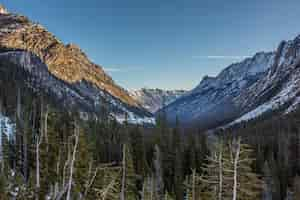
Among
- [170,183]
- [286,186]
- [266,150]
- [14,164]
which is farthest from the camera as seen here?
[266,150]

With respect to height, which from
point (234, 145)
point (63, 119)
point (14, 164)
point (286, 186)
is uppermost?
point (63, 119)

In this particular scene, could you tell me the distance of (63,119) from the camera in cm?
7438

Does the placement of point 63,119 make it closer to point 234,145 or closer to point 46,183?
point 46,183

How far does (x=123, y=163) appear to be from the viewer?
3975 centimetres

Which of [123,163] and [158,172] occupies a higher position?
[123,163]

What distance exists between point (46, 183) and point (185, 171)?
4222 cm

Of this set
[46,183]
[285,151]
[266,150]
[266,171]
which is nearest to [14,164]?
[46,183]

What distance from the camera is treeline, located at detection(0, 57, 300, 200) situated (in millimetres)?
20609

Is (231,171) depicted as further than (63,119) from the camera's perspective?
No

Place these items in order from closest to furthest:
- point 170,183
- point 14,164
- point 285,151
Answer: point 14,164 → point 170,183 → point 285,151

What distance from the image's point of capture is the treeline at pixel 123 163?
67.6 feet

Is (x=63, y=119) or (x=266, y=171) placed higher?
(x=63, y=119)

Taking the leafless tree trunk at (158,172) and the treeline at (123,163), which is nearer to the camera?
the treeline at (123,163)

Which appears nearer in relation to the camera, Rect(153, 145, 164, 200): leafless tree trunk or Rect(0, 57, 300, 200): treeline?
Rect(0, 57, 300, 200): treeline
